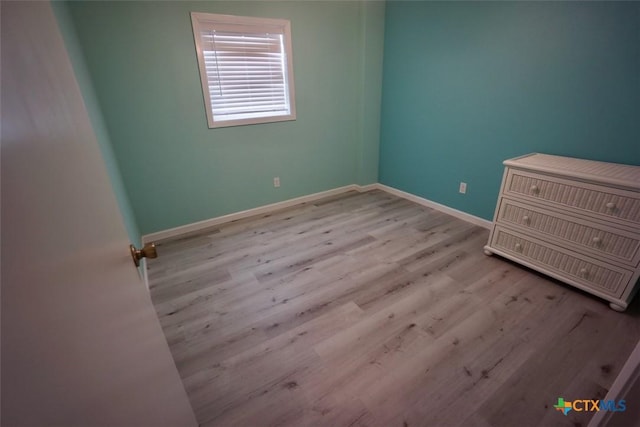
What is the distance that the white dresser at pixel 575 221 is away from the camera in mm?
1665

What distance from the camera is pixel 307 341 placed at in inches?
64.8

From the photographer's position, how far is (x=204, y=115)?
2709 mm

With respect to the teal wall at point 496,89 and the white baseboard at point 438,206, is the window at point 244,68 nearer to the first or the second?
the teal wall at point 496,89

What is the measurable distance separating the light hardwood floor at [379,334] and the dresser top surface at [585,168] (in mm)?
785

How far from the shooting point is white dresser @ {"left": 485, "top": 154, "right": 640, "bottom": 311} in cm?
167

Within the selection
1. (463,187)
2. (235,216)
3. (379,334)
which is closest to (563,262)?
(463,187)

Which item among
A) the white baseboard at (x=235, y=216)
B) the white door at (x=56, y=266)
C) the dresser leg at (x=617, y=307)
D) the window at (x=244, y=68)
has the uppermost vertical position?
the window at (x=244, y=68)

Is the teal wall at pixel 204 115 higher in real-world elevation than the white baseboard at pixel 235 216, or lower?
higher

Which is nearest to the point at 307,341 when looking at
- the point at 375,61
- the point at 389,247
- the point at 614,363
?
the point at 389,247

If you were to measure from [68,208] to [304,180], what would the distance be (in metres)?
3.10

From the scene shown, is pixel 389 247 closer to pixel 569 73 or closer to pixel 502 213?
pixel 502 213

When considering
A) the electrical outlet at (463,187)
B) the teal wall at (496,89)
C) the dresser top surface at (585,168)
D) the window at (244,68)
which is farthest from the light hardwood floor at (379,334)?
the window at (244,68)

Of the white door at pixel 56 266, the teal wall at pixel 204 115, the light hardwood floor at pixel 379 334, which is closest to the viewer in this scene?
the white door at pixel 56 266

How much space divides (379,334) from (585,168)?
1.71m
